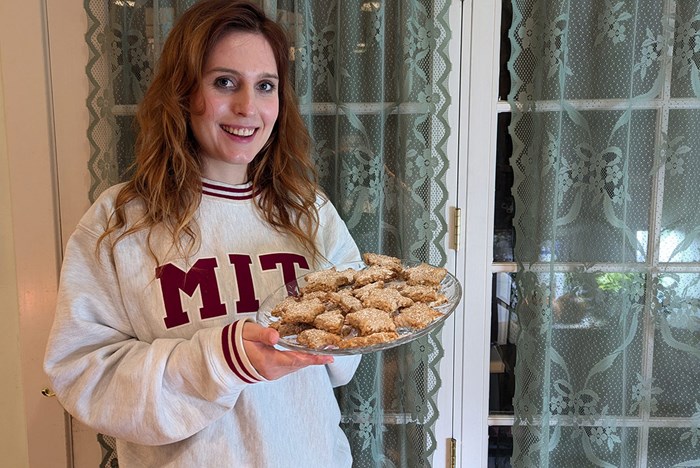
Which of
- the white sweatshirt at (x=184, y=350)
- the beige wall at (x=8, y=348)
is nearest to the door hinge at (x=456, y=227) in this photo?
the white sweatshirt at (x=184, y=350)

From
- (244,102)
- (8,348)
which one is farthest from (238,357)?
(8,348)

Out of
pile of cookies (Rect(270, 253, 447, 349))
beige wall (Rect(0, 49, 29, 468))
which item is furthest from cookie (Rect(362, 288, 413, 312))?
beige wall (Rect(0, 49, 29, 468))

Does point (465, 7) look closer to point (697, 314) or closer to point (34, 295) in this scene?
point (697, 314)

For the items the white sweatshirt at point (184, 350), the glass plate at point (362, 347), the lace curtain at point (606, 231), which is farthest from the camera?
the lace curtain at point (606, 231)

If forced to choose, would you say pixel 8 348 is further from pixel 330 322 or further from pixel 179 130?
pixel 330 322

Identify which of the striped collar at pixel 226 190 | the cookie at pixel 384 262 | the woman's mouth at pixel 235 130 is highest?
the woman's mouth at pixel 235 130

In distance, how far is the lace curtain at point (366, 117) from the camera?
1243mm

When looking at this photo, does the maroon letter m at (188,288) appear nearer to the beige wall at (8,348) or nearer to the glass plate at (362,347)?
the glass plate at (362,347)

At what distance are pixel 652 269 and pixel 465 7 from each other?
0.78 metres

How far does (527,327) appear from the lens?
1320 mm

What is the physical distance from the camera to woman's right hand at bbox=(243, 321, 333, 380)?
79 cm

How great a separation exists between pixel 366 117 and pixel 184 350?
70 centimetres

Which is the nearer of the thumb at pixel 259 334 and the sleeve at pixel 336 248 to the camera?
the thumb at pixel 259 334

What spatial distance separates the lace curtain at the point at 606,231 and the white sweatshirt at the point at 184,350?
590 millimetres
